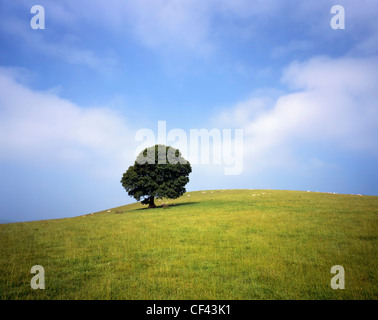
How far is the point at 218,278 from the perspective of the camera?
9297 mm

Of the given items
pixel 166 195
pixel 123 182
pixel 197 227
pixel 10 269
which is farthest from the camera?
pixel 123 182

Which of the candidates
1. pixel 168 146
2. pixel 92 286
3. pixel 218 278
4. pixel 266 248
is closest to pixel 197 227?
pixel 266 248

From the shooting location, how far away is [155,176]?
1677 inches

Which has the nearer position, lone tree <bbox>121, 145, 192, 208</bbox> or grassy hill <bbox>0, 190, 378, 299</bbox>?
grassy hill <bbox>0, 190, 378, 299</bbox>

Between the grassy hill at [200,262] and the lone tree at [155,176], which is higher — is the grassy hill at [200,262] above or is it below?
below

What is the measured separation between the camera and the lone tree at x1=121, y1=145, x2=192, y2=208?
41.6 meters

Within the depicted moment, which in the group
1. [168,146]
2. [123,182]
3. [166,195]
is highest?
[168,146]

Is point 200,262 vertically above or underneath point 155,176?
underneath

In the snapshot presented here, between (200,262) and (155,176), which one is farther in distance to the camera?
(155,176)

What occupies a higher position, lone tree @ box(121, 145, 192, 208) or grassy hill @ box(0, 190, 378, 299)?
lone tree @ box(121, 145, 192, 208)

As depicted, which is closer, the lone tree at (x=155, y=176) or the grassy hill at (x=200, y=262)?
the grassy hill at (x=200, y=262)

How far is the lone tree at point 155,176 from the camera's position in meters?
41.6
